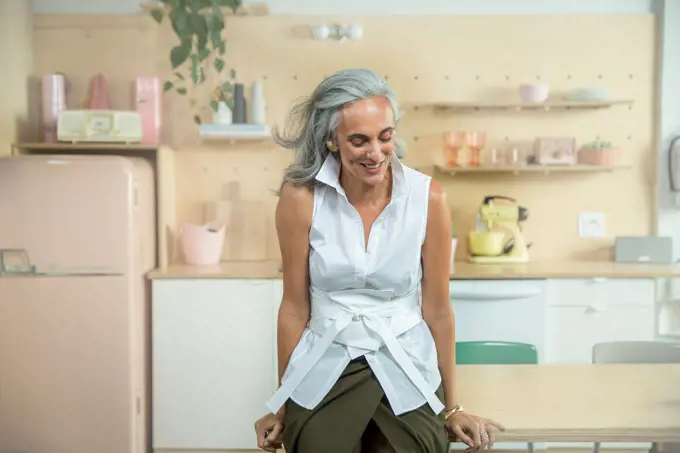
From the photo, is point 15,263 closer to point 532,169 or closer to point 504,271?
point 504,271

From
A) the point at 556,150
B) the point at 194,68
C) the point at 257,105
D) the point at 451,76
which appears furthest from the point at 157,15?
the point at 556,150

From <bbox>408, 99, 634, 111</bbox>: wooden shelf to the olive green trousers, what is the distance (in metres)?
2.48

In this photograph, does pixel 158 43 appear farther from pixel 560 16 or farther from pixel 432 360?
pixel 432 360

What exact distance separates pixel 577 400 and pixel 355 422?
1.99 feet

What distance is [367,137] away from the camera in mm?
1714

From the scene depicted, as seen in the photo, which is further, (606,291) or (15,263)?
(606,291)

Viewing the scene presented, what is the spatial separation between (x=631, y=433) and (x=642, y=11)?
3.01m

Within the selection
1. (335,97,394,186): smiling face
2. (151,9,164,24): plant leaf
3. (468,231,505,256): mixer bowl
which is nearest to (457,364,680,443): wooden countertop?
Result: (335,97,394,186): smiling face

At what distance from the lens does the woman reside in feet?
5.52

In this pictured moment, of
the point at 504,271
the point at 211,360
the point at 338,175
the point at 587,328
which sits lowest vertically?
the point at 211,360

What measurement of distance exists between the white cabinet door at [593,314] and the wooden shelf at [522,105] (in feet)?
2.97

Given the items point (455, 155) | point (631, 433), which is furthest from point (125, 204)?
point (631, 433)

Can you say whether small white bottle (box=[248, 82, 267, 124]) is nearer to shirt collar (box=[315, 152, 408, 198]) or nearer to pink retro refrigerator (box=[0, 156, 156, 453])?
pink retro refrigerator (box=[0, 156, 156, 453])

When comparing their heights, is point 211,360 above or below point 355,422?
below
